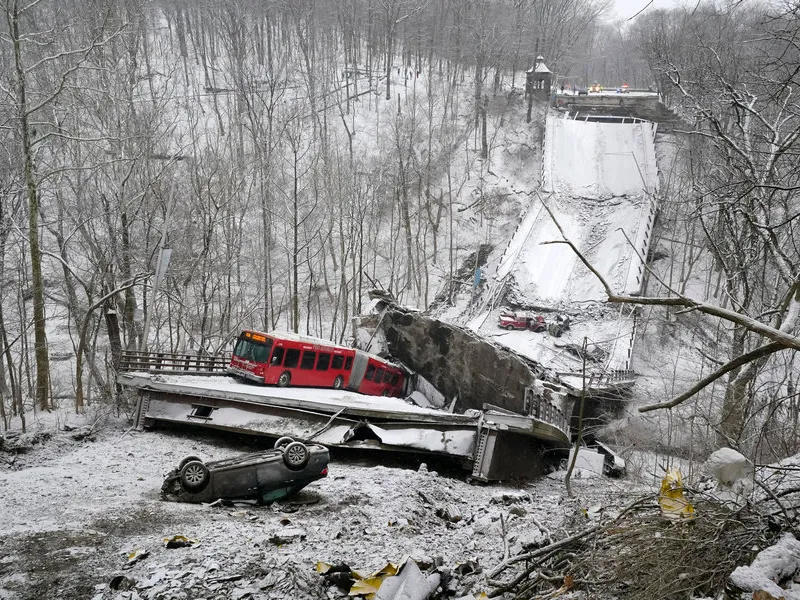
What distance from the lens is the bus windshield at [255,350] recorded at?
56.6ft

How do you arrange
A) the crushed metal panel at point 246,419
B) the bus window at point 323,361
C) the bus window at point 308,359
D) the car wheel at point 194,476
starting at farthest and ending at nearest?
the bus window at point 323,361
the bus window at point 308,359
the crushed metal panel at point 246,419
the car wheel at point 194,476

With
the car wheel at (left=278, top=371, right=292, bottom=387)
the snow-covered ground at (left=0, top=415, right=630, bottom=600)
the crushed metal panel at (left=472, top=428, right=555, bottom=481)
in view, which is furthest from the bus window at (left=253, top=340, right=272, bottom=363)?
the crushed metal panel at (left=472, top=428, right=555, bottom=481)

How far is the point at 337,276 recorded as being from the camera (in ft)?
140

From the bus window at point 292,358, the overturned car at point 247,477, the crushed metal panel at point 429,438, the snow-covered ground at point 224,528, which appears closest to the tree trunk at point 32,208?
the snow-covered ground at point 224,528

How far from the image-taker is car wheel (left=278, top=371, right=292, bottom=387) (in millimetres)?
17547

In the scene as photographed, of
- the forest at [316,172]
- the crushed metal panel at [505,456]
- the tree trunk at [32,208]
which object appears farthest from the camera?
the forest at [316,172]

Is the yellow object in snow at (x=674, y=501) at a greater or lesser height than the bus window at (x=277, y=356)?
greater

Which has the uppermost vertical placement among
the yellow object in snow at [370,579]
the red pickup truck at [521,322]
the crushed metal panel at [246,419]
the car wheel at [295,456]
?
the yellow object in snow at [370,579]

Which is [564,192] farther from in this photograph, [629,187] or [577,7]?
[577,7]

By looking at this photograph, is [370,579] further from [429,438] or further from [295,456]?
[429,438]

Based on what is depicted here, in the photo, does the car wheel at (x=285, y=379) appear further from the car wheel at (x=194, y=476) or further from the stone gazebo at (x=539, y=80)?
the stone gazebo at (x=539, y=80)

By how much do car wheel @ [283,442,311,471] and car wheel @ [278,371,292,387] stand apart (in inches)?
309

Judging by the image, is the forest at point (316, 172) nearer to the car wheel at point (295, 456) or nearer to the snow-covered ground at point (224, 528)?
the snow-covered ground at point (224, 528)

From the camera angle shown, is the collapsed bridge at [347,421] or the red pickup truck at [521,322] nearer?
the collapsed bridge at [347,421]
